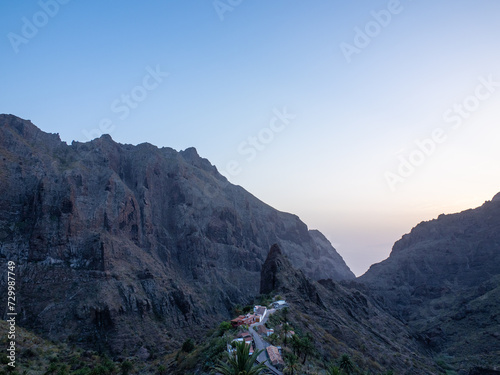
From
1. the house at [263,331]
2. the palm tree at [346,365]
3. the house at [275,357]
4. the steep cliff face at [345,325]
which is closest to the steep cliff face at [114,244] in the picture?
the steep cliff face at [345,325]

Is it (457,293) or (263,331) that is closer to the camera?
(263,331)

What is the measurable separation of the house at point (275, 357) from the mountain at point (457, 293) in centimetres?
6289

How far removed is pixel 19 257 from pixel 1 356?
185 feet

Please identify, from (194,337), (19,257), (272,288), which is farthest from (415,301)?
(19,257)

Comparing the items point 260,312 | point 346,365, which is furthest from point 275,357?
point 260,312

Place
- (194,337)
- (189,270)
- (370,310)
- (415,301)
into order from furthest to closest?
(415,301) → (189,270) → (370,310) → (194,337)

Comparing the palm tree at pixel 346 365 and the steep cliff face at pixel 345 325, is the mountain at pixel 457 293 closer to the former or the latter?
the steep cliff face at pixel 345 325

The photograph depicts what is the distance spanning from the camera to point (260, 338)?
52.5 metres

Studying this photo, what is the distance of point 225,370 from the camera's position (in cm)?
2914

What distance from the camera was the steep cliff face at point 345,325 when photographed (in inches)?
2830

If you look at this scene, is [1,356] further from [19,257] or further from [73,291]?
[19,257]

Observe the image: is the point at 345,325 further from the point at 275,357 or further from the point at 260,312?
the point at 275,357

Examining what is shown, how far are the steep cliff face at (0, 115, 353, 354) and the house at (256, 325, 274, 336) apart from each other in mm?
49221

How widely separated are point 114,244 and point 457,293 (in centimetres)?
14859
